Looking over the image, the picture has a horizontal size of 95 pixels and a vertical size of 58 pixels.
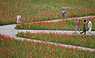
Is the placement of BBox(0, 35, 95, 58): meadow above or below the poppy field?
above

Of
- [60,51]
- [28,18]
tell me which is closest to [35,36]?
[60,51]

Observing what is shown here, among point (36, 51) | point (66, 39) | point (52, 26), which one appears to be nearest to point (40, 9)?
point (52, 26)

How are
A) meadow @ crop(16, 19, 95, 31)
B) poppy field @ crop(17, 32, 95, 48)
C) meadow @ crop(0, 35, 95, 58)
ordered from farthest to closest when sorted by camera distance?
meadow @ crop(16, 19, 95, 31), poppy field @ crop(17, 32, 95, 48), meadow @ crop(0, 35, 95, 58)

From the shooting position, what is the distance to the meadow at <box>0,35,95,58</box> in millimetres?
18000

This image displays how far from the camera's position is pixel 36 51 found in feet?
63.2

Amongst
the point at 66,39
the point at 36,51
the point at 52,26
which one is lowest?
the point at 52,26

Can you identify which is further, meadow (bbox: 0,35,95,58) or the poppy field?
the poppy field

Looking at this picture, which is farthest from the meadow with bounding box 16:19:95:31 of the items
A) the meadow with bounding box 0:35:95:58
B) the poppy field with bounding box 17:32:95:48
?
the meadow with bounding box 0:35:95:58

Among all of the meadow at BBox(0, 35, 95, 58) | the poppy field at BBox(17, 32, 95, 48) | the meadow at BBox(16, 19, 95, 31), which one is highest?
the meadow at BBox(0, 35, 95, 58)

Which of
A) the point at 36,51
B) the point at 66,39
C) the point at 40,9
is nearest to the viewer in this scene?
the point at 36,51

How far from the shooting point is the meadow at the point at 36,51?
18.0m

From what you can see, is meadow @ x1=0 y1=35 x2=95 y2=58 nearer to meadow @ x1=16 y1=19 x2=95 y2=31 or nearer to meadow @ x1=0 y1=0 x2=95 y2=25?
meadow @ x1=16 y1=19 x2=95 y2=31

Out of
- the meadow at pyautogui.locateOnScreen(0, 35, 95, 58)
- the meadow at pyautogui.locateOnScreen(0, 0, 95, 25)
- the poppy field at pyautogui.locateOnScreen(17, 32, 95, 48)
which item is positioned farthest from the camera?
the meadow at pyautogui.locateOnScreen(0, 0, 95, 25)

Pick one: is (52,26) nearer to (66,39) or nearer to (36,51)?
(66,39)
